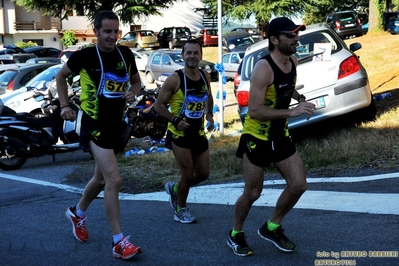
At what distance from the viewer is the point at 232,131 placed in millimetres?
13586

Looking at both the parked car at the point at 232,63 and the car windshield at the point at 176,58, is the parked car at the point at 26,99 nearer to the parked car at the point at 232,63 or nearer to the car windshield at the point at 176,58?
the car windshield at the point at 176,58

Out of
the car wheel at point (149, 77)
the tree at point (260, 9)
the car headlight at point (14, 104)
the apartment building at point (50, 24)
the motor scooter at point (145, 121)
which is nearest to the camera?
the motor scooter at point (145, 121)

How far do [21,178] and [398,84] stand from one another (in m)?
9.17

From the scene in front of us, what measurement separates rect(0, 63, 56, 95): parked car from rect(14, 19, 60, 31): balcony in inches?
1742

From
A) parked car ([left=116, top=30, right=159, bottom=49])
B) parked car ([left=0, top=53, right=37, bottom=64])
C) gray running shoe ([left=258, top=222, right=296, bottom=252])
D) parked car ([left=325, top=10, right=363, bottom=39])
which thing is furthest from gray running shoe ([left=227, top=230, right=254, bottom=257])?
parked car ([left=116, top=30, right=159, bottom=49])

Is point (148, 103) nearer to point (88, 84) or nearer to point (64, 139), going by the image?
point (64, 139)

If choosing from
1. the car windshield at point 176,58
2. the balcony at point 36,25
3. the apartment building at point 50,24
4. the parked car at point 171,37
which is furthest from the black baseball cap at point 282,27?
the balcony at point 36,25

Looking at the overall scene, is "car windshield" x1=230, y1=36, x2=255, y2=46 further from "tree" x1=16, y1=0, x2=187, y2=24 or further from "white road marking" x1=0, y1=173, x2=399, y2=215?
"white road marking" x1=0, y1=173, x2=399, y2=215

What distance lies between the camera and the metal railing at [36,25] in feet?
202

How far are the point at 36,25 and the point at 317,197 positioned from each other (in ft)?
195

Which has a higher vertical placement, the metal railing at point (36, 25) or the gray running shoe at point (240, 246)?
the gray running shoe at point (240, 246)

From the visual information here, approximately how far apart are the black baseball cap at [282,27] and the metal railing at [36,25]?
196ft

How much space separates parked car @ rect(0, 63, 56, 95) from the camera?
1862cm

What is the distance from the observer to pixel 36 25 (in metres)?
62.8
